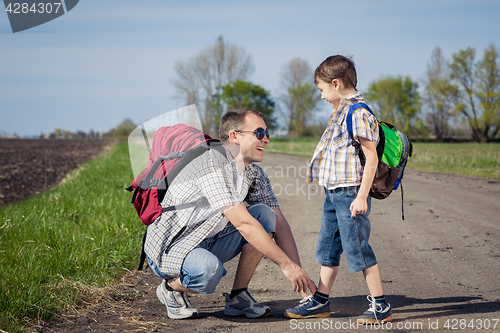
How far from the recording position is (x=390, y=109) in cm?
6831

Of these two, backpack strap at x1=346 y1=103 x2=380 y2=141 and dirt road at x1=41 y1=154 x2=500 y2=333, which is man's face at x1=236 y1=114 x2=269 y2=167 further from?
dirt road at x1=41 y1=154 x2=500 y2=333

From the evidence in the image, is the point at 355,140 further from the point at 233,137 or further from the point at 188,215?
the point at 188,215

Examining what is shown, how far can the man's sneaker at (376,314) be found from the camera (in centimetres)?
279

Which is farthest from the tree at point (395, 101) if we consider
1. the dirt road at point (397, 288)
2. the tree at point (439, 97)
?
the dirt road at point (397, 288)

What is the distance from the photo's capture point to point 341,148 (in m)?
2.91

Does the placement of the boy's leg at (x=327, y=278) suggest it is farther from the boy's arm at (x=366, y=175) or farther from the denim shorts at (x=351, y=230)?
the boy's arm at (x=366, y=175)

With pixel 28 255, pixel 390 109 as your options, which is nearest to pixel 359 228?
pixel 28 255

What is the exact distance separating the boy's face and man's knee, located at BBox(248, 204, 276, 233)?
0.90 metres

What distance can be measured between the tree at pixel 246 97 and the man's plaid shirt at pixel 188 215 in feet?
230

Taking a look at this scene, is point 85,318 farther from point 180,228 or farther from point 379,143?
point 379,143

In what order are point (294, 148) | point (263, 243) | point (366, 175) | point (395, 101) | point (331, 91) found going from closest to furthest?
point (263, 243)
point (366, 175)
point (331, 91)
point (294, 148)
point (395, 101)

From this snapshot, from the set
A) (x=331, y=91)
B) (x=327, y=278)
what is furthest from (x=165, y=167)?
(x=327, y=278)

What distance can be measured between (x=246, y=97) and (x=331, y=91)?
239 ft

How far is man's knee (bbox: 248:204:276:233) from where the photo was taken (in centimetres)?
298
